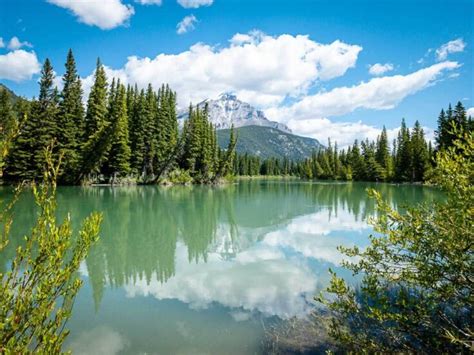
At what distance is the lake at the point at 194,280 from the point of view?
6.94 metres

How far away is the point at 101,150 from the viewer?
46594 millimetres

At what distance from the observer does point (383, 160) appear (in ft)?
300

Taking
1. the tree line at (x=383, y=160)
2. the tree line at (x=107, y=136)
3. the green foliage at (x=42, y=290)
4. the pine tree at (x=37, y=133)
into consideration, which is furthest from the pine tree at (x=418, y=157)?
the green foliage at (x=42, y=290)

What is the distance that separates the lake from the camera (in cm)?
694

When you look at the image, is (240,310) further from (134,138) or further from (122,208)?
(134,138)

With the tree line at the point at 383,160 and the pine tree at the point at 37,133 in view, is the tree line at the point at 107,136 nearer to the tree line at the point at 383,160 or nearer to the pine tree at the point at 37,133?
the pine tree at the point at 37,133

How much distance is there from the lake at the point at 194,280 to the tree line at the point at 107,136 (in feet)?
60.5

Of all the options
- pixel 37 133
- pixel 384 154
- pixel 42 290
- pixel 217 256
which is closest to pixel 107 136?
pixel 37 133

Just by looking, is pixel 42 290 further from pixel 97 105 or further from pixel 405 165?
pixel 405 165

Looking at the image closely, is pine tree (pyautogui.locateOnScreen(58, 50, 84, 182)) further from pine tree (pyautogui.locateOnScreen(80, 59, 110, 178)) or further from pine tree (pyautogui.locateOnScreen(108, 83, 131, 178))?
pine tree (pyautogui.locateOnScreen(108, 83, 131, 178))

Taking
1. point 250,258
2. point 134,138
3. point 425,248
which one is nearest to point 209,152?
point 134,138

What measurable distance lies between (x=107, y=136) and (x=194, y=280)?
1645 inches

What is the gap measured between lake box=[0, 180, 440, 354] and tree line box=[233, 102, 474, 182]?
1079 inches

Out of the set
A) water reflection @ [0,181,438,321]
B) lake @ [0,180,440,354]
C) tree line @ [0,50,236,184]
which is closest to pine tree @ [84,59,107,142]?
tree line @ [0,50,236,184]
